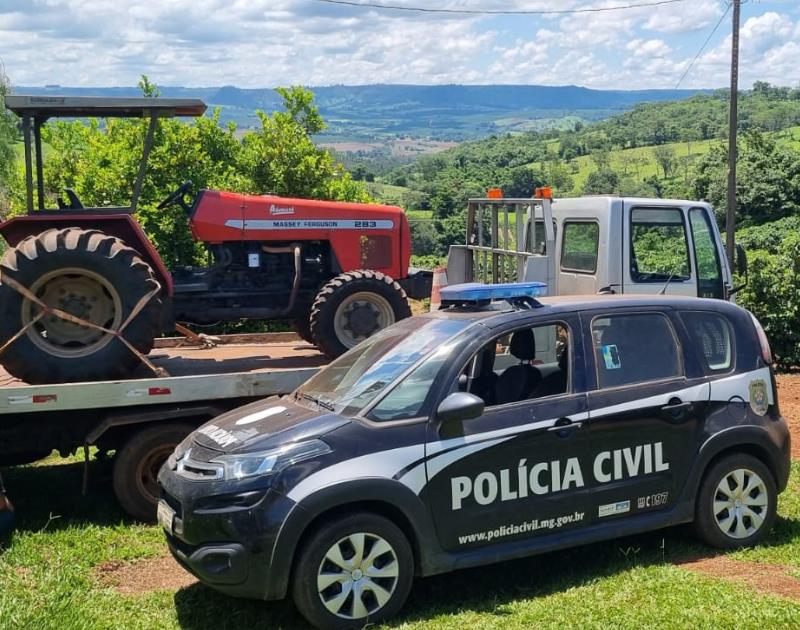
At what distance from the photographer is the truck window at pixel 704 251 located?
9.43 metres

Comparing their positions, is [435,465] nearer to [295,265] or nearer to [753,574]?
[753,574]

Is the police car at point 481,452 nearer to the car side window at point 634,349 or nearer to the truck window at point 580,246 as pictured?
the car side window at point 634,349

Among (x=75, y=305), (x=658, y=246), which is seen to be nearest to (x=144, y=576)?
(x=75, y=305)

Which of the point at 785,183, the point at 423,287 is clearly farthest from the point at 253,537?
the point at 785,183

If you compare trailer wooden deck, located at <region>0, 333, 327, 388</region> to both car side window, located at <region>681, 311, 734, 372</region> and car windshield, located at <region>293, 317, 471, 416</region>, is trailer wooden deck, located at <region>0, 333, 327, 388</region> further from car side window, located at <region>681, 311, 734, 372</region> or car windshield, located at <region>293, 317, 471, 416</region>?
car side window, located at <region>681, 311, 734, 372</region>

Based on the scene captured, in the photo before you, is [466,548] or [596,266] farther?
[596,266]

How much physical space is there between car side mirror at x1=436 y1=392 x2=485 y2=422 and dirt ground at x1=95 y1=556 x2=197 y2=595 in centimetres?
204

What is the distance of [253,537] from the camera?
4.64m

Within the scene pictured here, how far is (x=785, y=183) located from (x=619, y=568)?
58.0 metres

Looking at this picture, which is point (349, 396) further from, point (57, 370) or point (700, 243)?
point (700, 243)

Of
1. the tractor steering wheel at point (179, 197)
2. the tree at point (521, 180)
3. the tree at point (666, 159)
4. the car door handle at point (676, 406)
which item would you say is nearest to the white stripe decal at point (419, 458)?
the car door handle at point (676, 406)

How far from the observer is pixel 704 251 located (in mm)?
9461

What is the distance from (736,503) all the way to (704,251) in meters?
4.13

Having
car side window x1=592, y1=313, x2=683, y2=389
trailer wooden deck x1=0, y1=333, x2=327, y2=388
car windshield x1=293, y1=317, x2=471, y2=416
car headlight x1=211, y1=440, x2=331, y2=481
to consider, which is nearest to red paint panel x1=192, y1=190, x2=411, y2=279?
trailer wooden deck x1=0, y1=333, x2=327, y2=388
